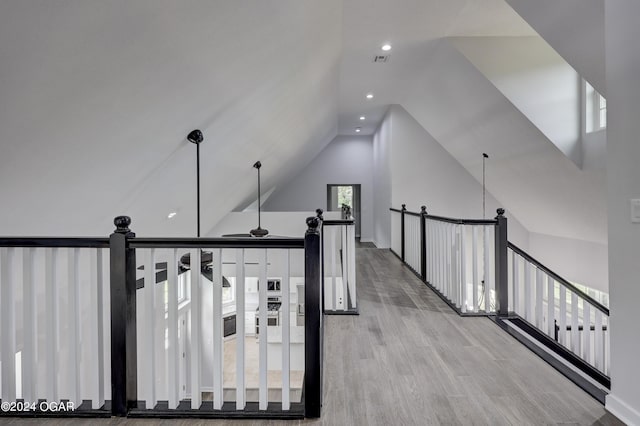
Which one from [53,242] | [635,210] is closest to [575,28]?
[635,210]

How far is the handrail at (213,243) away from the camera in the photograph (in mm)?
1967

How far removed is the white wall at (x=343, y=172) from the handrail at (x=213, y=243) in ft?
31.0

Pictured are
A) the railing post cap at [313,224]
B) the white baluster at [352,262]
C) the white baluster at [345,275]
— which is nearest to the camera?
the railing post cap at [313,224]

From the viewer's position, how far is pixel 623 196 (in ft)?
6.45

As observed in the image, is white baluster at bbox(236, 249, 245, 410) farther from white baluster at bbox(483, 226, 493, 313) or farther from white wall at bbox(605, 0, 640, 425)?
white baluster at bbox(483, 226, 493, 313)

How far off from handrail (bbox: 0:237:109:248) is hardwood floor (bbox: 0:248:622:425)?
91 cm

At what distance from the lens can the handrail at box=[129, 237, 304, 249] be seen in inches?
77.4

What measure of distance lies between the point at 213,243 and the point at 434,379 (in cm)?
164

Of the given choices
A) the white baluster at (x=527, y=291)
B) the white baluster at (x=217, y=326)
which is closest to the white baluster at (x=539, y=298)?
the white baluster at (x=527, y=291)

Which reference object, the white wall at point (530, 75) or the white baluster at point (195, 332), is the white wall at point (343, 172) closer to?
the white wall at point (530, 75)

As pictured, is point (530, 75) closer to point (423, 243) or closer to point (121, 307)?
point (423, 243)

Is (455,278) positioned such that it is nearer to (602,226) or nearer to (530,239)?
(602,226)

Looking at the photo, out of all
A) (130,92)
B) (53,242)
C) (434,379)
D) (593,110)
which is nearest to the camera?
(53,242)

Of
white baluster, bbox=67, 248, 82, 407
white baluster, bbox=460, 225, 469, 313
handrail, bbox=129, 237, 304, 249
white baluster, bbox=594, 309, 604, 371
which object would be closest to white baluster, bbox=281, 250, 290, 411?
handrail, bbox=129, 237, 304, 249
